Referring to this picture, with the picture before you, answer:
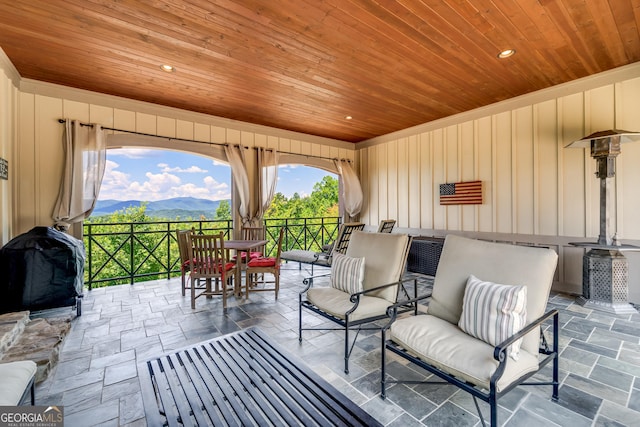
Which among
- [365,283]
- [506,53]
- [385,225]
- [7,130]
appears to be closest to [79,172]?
[7,130]

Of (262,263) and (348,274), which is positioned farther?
(262,263)

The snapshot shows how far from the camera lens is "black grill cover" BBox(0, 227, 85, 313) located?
2734mm

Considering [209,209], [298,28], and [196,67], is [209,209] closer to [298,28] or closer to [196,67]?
[196,67]

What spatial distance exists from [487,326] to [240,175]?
448 centimetres

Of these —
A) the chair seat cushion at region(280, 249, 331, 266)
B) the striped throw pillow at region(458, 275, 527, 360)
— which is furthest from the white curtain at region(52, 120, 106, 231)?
the striped throw pillow at region(458, 275, 527, 360)

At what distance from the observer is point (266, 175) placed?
5418mm

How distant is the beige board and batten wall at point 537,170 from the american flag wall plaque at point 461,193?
103 mm

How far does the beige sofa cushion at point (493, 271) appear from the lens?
1.60 meters

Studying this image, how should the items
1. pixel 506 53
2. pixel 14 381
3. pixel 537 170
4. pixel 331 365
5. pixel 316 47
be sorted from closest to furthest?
1. pixel 14 381
2. pixel 331 365
3. pixel 316 47
4. pixel 506 53
5. pixel 537 170

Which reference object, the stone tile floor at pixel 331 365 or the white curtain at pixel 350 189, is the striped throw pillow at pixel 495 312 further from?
the white curtain at pixel 350 189

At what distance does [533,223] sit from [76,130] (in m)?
6.64

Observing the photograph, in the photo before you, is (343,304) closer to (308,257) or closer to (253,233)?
(308,257)

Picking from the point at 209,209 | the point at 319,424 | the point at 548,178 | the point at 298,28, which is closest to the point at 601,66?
the point at 548,178

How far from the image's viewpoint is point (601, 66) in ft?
10.8
